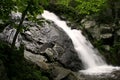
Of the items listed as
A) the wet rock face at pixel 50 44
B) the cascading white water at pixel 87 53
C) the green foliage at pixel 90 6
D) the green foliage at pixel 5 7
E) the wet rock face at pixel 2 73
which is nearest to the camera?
A: the wet rock face at pixel 2 73

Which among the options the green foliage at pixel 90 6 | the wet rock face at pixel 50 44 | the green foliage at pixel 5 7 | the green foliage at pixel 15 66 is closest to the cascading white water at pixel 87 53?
the wet rock face at pixel 50 44

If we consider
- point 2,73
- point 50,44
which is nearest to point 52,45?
point 50,44

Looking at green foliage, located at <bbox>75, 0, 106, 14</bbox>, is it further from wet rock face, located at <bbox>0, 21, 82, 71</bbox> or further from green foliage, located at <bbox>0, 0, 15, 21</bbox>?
green foliage, located at <bbox>0, 0, 15, 21</bbox>

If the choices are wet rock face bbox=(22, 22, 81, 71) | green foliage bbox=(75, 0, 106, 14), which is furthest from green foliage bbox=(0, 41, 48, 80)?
green foliage bbox=(75, 0, 106, 14)

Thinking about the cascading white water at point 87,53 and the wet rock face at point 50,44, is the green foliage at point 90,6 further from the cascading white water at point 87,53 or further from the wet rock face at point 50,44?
the wet rock face at point 50,44

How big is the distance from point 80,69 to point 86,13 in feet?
29.6

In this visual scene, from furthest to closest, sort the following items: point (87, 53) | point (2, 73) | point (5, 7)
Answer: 1. point (87, 53)
2. point (5, 7)
3. point (2, 73)

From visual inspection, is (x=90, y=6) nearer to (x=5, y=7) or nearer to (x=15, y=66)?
(x=5, y=7)

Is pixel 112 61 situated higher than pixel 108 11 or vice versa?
pixel 108 11

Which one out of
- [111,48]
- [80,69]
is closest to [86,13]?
[111,48]

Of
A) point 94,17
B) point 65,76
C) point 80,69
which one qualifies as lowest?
point 80,69

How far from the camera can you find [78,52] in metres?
19.5

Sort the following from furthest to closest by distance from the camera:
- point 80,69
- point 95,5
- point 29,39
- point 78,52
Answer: point 95,5
point 78,52
point 80,69
point 29,39

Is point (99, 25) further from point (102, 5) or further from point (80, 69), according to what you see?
point (80, 69)
